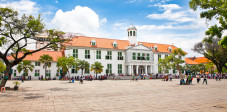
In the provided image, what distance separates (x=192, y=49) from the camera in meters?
50.7

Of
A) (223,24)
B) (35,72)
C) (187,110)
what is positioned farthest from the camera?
(35,72)

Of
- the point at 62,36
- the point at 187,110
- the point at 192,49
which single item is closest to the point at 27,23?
the point at 62,36

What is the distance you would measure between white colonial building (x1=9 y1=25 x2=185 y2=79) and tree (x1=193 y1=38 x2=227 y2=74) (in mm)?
12010

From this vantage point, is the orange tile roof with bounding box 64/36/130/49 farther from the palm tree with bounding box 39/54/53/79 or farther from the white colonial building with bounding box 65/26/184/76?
the palm tree with bounding box 39/54/53/79

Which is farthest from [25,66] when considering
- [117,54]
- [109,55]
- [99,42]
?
[117,54]

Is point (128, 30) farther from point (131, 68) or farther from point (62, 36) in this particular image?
point (62, 36)

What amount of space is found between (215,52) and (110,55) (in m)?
29.3

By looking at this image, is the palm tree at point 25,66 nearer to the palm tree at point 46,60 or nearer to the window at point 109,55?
the palm tree at point 46,60

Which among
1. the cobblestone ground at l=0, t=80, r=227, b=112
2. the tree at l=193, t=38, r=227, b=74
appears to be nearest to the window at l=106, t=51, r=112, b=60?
the tree at l=193, t=38, r=227, b=74

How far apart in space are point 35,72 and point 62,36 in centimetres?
2816

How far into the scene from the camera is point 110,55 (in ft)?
156

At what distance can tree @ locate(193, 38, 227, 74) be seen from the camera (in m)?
44.8

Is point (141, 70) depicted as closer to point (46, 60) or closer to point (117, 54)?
point (117, 54)

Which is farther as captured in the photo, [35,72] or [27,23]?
[35,72]
